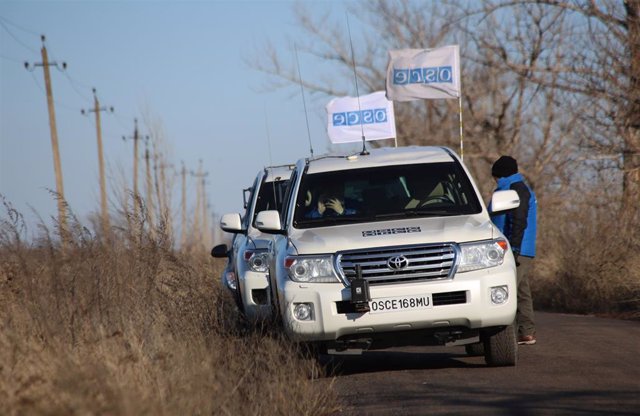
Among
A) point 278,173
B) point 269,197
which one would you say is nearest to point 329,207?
point 269,197

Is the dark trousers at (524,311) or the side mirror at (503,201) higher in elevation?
the side mirror at (503,201)

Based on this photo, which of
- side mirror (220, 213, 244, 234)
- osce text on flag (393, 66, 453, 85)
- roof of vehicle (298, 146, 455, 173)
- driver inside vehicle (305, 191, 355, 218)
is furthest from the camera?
osce text on flag (393, 66, 453, 85)

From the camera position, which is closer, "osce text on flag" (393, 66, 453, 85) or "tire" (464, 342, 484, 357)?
"tire" (464, 342, 484, 357)

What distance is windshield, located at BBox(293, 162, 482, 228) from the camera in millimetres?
10891

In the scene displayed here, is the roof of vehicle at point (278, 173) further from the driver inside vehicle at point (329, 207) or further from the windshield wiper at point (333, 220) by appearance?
the windshield wiper at point (333, 220)

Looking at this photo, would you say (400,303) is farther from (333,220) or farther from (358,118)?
(358,118)

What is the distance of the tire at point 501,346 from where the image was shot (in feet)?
34.1

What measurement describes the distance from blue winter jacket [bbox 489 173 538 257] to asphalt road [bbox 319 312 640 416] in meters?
1.02

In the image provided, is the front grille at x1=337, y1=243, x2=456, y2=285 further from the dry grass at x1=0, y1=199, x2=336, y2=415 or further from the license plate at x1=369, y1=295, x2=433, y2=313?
the dry grass at x1=0, y1=199, x2=336, y2=415

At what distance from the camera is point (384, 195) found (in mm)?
11164

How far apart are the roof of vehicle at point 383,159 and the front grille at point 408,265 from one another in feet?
5.88

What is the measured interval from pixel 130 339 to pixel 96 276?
1950 millimetres

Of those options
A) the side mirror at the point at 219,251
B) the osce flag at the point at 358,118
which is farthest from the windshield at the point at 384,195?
the osce flag at the point at 358,118

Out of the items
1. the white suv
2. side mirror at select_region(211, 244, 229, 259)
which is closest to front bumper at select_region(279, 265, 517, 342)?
the white suv
